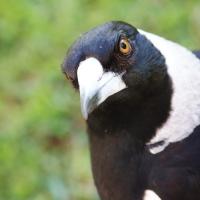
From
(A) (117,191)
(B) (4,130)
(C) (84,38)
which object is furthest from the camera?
(B) (4,130)

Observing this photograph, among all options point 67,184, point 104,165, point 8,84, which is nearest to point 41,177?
point 67,184

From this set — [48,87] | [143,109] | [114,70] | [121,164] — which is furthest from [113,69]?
[48,87]

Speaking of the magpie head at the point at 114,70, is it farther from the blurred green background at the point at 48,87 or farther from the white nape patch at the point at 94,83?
the blurred green background at the point at 48,87

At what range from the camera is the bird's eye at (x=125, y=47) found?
8.27 ft

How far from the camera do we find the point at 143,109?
2.59 metres

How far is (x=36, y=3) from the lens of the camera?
444 cm

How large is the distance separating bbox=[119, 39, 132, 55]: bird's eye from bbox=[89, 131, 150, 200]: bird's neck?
0.25 m

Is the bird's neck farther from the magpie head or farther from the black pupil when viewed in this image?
the black pupil

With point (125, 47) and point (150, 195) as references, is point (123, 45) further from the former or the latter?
point (150, 195)

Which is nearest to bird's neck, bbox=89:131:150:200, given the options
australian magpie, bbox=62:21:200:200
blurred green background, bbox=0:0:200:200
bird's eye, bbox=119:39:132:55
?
australian magpie, bbox=62:21:200:200

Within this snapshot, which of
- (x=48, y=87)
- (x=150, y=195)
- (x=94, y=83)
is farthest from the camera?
(x=48, y=87)

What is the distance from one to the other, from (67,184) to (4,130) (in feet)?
1.34

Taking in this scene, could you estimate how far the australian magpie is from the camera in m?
2.51

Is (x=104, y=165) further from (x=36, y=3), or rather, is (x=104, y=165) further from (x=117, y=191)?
(x=36, y=3)
